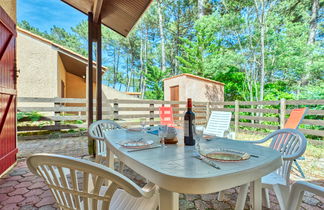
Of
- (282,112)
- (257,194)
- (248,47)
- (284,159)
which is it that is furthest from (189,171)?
(248,47)

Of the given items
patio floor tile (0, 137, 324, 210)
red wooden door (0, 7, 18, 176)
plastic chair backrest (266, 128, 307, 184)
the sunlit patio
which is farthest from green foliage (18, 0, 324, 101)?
plastic chair backrest (266, 128, 307, 184)

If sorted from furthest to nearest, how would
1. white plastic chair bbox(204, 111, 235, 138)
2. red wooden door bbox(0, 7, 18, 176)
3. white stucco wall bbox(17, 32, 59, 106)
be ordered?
white stucco wall bbox(17, 32, 59, 106), white plastic chair bbox(204, 111, 235, 138), red wooden door bbox(0, 7, 18, 176)

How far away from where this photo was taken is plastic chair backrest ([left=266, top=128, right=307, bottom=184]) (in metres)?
1.33

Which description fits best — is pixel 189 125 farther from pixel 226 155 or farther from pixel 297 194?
pixel 297 194

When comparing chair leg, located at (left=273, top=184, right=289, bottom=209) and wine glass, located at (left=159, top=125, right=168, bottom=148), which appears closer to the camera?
wine glass, located at (left=159, top=125, right=168, bottom=148)

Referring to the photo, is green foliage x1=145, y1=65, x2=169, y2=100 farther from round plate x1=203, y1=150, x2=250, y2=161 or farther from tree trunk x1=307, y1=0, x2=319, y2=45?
round plate x1=203, y1=150, x2=250, y2=161

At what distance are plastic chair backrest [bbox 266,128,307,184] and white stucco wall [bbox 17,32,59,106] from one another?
7.66 m

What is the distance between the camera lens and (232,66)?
10148 mm

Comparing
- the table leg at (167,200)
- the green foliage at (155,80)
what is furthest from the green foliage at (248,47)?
the table leg at (167,200)

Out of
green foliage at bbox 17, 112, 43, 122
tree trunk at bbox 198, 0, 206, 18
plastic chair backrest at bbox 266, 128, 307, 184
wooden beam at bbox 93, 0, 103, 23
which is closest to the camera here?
plastic chair backrest at bbox 266, 128, 307, 184

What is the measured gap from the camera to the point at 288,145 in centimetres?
154

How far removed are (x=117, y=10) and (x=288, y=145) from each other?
3196 mm

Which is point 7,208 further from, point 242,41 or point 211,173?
point 242,41

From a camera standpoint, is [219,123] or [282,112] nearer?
[219,123]
